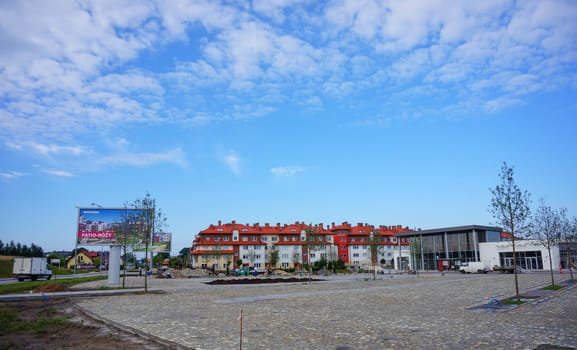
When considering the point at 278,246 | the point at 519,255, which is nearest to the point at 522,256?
the point at 519,255

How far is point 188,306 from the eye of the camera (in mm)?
22328

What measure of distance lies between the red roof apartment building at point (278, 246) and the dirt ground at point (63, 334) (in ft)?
290

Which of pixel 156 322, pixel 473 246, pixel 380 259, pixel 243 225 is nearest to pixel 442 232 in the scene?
pixel 473 246

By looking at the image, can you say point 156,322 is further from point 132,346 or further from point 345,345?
point 345,345

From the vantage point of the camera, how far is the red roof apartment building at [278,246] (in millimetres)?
111938

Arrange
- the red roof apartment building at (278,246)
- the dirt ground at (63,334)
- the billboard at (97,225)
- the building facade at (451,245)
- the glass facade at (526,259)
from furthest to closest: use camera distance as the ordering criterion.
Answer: the red roof apartment building at (278,246)
the building facade at (451,245)
the glass facade at (526,259)
the billboard at (97,225)
the dirt ground at (63,334)

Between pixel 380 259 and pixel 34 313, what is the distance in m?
118

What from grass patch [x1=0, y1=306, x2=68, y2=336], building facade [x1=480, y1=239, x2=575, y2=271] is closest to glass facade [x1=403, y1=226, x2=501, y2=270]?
building facade [x1=480, y1=239, x2=575, y2=271]

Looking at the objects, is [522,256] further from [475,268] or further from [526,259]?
[475,268]

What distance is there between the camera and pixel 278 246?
120m

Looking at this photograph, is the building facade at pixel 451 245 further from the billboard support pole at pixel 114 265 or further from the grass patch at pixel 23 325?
the grass patch at pixel 23 325

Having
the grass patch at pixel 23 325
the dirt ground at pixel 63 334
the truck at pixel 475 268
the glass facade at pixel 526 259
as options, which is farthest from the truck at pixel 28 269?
the glass facade at pixel 526 259

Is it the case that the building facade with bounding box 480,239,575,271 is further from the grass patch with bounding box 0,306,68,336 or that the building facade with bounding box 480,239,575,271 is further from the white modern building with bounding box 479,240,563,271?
the grass patch with bounding box 0,306,68,336

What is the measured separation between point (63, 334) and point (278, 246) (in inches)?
4221
